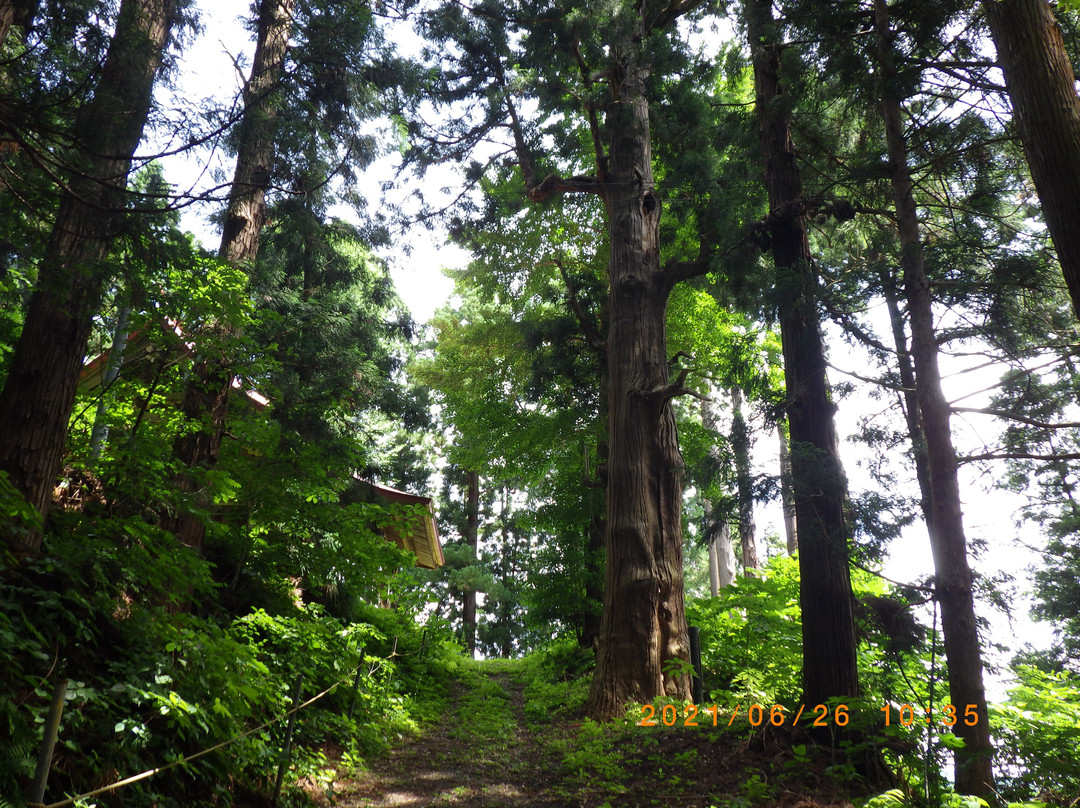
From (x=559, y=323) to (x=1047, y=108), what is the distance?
8807 mm

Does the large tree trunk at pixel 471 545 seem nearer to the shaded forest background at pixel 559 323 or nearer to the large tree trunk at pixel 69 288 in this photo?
the shaded forest background at pixel 559 323

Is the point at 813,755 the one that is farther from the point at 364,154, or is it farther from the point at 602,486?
the point at 364,154

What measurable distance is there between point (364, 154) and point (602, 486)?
6.61m

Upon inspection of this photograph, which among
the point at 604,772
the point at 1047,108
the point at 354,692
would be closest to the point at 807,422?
the point at 1047,108

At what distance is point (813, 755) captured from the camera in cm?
508

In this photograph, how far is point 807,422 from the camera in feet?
20.3

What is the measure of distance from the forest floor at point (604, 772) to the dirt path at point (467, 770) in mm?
11

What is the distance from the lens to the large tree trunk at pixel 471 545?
2322 cm

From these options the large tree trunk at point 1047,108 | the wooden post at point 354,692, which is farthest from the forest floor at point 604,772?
the large tree trunk at point 1047,108

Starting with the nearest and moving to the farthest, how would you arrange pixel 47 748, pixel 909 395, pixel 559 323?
pixel 47 748 → pixel 909 395 → pixel 559 323

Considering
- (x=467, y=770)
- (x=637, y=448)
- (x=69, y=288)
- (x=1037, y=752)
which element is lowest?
(x=467, y=770)

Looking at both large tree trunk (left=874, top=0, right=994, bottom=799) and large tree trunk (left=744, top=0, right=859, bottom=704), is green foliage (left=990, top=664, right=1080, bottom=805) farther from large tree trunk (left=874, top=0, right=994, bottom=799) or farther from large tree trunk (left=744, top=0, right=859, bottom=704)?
large tree trunk (left=744, top=0, right=859, bottom=704)

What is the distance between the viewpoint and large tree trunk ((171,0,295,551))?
604 centimetres
